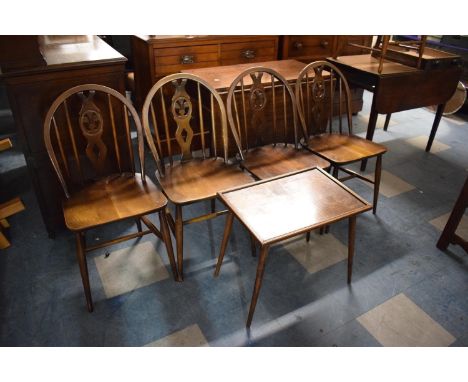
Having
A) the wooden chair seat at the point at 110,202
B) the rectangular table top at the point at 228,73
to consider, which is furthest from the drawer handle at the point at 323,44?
the wooden chair seat at the point at 110,202

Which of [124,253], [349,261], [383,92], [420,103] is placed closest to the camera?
[349,261]

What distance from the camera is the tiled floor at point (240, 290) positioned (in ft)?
4.93

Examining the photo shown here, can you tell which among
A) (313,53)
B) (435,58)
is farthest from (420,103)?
(313,53)

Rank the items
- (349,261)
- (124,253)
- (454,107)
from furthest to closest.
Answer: (454,107)
(124,253)
(349,261)

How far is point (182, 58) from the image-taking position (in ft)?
8.10

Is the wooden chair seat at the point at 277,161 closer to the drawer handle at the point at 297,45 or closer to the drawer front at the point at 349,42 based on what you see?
the drawer handle at the point at 297,45

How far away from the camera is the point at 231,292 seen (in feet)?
5.56

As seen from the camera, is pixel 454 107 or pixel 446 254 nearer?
pixel 446 254

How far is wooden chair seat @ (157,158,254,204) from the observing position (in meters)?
1.61

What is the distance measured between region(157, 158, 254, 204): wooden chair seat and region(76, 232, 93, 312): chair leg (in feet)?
1.27

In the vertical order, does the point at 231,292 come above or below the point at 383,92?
below

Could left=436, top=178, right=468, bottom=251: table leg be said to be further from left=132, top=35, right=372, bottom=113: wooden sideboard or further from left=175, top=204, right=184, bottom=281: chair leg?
left=132, top=35, right=372, bottom=113: wooden sideboard

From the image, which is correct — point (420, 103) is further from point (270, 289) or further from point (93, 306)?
point (93, 306)

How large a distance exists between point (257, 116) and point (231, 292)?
90 centimetres
